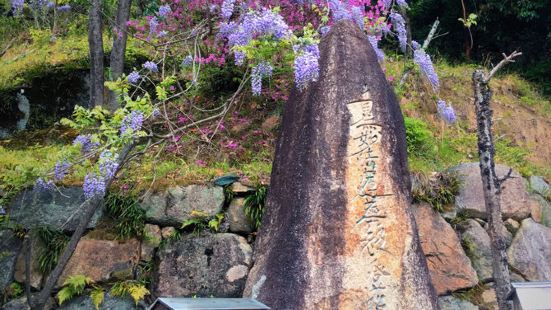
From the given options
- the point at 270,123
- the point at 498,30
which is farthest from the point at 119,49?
the point at 498,30

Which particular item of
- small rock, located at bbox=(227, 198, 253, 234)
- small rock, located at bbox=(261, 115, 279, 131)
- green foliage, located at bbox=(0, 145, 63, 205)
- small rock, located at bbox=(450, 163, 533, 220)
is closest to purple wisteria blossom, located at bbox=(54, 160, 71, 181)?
green foliage, located at bbox=(0, 145, 63, 205)

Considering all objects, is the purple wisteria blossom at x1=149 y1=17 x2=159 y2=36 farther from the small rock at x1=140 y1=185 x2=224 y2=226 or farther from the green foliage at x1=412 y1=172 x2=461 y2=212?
the green foliage at x1=412 y1=172 x2=461 y2=212

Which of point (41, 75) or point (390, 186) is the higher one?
point (41, 75)

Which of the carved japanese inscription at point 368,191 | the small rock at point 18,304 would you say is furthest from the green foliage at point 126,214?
the carved japanese inscription at point 368,191

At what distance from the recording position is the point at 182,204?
604 cm

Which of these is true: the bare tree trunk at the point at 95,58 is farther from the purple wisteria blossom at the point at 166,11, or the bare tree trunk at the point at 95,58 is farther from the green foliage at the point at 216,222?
the green foliage at the point at 216,222

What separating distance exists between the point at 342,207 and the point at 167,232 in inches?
80.2

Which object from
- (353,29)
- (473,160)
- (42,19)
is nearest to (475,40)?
(473,160)

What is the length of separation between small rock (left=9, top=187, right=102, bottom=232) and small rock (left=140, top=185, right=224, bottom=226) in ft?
1.87

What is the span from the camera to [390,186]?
4.87 m

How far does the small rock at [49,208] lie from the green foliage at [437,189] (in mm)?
3455

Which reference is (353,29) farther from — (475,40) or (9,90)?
(475,40)

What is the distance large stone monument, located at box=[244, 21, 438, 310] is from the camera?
14.9 ft

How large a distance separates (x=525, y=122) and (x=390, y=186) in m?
5.65
